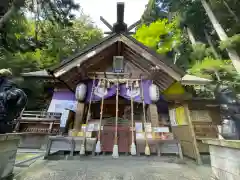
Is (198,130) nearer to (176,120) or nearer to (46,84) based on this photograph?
(176,120)

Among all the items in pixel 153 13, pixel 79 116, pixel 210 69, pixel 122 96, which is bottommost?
pixel 79 116

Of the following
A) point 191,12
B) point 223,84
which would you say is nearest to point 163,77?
point 223,84

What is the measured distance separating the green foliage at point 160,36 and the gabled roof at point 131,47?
12.5 metres

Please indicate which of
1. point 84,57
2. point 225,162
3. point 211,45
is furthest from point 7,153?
point 211,45

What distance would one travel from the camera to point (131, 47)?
582 cm

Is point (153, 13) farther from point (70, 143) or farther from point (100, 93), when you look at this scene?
point (70, 143)

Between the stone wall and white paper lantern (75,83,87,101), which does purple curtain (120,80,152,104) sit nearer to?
white paper lantern (75,83,87,101)

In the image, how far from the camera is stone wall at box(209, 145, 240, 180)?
1.97 metres

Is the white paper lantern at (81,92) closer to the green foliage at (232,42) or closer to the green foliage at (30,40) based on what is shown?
the green foliage at (30,40)

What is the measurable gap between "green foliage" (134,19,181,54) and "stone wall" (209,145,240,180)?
16.4 meters

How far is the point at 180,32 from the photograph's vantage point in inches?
684

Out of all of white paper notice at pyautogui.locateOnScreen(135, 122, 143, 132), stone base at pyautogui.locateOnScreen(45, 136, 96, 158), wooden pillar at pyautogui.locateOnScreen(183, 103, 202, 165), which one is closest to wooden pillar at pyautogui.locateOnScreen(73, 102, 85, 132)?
stone base at pyautogui.locateOnScreen(45, 136, 96, 158)

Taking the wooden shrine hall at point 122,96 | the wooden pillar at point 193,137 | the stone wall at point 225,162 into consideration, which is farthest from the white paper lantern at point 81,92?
the stone wall at point 225,162

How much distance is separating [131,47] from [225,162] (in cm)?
495
